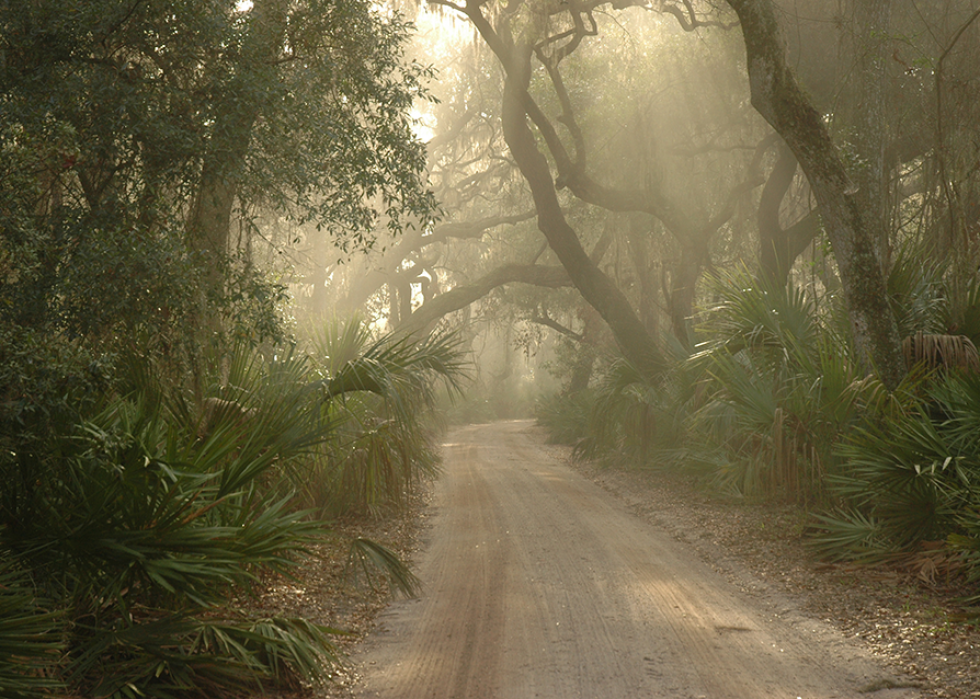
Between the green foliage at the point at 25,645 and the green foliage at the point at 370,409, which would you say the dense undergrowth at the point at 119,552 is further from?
the green foliage at the point at 370,409

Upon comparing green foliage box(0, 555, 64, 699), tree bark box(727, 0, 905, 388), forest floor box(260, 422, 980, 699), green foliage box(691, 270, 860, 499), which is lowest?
forest floor box(260, 422, 980, 699)

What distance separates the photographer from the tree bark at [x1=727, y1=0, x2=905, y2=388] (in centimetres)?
777

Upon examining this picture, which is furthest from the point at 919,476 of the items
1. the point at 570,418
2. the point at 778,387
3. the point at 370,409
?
the point at 570,418

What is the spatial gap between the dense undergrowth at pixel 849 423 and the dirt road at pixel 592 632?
1342 mm

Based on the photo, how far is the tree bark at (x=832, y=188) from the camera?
777 cm

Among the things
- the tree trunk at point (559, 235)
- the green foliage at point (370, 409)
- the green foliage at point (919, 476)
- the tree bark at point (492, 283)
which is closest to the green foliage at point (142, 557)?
the green foliage at point (370, 409)

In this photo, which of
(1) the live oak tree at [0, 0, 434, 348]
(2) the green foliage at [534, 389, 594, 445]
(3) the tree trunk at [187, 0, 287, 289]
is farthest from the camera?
(2) the green foliage at [534, 389, 594, 445]

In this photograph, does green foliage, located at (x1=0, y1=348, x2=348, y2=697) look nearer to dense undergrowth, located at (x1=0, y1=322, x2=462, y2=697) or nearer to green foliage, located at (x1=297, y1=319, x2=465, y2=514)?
dense undergrowth, located at (x1=0, y1=322, x2=462, y2=697)

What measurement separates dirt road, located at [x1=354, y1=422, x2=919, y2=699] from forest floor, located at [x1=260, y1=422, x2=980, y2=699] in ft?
0.08

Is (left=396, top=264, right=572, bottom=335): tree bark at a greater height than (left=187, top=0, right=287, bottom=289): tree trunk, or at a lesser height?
greater

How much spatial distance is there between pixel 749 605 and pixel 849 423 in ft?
8.81

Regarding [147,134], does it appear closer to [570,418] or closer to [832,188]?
[832,188]

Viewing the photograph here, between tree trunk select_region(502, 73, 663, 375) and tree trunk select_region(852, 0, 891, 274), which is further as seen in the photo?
tree trunk select_region(502, 73, 663, 375)

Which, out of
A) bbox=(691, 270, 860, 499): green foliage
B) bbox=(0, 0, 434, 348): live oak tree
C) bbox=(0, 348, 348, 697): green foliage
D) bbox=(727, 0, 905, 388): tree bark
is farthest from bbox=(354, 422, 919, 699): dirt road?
bbox=(0, 0, 434, 348): live oak tree
